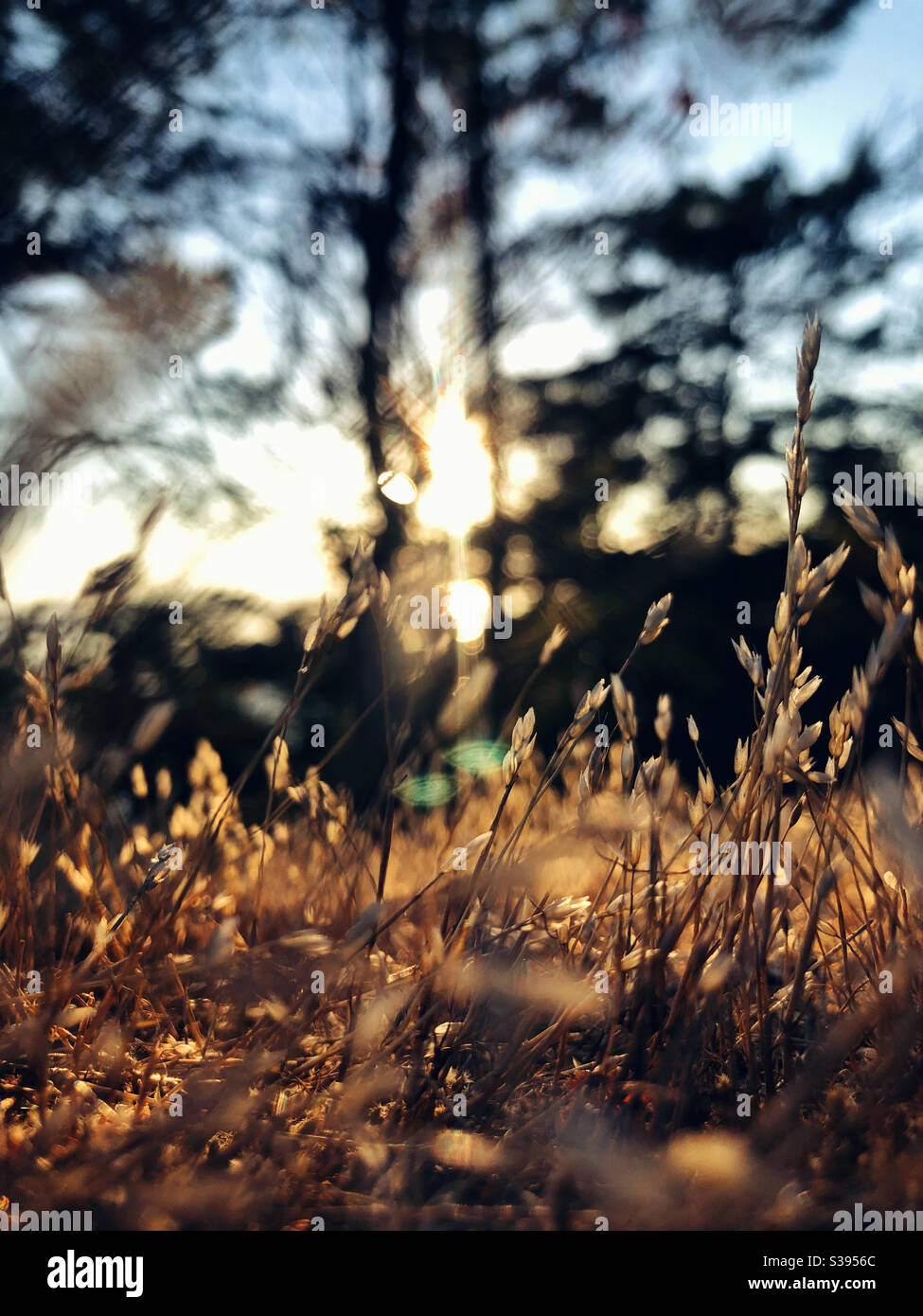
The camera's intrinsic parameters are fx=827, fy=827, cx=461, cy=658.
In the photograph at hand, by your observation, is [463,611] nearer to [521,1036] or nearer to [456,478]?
[521,1036]

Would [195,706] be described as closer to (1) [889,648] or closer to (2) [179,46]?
(2) [179,46]

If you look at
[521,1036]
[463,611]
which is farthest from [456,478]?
[521,1036]

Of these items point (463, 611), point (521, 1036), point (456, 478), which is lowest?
point (521, 1036)

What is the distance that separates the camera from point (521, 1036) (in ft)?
2.52

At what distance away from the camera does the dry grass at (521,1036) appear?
24.4 inches

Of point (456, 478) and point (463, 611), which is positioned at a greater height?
point (456, 478)

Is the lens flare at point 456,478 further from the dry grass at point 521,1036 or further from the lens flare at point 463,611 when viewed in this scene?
the dry grass at point 521,1036

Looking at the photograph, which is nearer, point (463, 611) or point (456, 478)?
point (463, 611)

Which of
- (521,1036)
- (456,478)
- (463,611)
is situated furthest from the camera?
(456,478)

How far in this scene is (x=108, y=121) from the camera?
2891 mm

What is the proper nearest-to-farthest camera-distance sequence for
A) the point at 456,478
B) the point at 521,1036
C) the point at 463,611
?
the point at 521,1036, the point at 463,611, the point at 456,478

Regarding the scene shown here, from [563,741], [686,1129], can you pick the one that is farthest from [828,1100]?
[563,741]

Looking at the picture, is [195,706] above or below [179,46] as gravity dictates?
below

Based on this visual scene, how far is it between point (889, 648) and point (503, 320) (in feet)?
12.7
